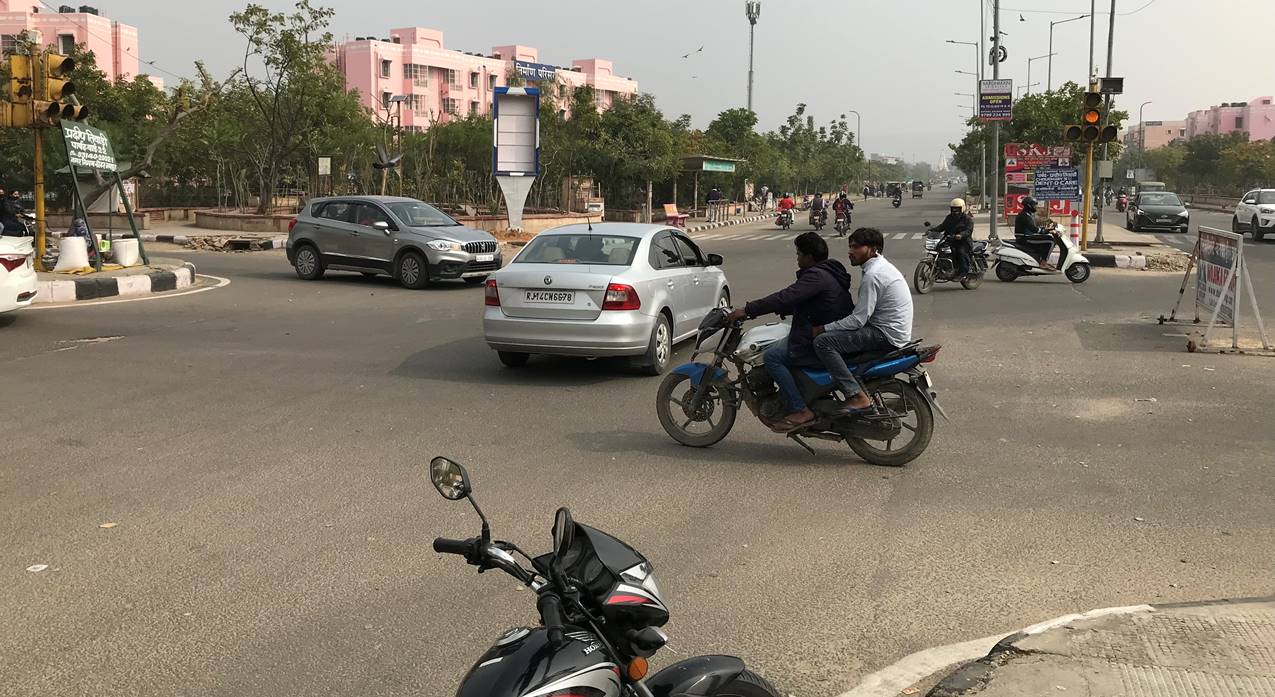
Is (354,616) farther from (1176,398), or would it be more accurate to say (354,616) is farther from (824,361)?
(1176,398)

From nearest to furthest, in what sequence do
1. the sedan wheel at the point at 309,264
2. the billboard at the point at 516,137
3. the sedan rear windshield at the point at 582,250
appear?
the sedan rear windshield at the point at 582,250 → the sedan wheel at the point at 309,264 → the billboard at the point at 516,137

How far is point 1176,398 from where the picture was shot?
966cm

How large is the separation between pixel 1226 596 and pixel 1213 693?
130cm

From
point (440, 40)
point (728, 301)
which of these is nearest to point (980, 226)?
point (728, 301)

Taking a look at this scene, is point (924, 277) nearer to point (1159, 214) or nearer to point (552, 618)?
point (552, 618)

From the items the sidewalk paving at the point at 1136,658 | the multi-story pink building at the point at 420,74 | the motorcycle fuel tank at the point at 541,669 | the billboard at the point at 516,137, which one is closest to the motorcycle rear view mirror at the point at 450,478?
the motorcycle fuel tank at the point at 541,669

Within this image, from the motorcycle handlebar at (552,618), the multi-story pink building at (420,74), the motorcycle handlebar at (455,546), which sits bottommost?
the motorcycle handlebar at (552,618)

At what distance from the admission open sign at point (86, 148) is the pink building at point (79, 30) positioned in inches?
2536

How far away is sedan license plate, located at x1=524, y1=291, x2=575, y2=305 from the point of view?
1038cm

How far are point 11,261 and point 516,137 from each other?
66.5ft

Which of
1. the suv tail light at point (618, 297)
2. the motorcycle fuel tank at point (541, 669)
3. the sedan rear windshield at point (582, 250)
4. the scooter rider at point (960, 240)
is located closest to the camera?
the motorcycle fuel tank at point (541, 669)

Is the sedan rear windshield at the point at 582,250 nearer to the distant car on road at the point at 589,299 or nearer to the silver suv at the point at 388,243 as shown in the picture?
the distant car on road at the point at 589,299

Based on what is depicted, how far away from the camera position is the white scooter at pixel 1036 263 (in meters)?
20.8

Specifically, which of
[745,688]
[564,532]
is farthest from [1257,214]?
[564,532]
